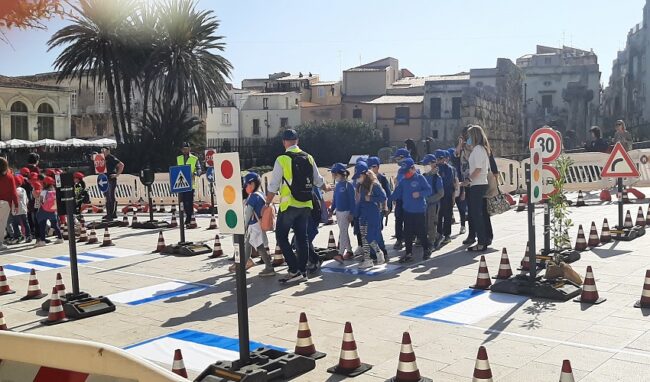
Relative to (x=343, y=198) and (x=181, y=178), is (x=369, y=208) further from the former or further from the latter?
(x=181, y=178)

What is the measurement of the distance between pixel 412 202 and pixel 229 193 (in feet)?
18.7


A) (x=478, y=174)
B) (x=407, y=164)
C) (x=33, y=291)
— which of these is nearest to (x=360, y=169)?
(x=407, y=164)

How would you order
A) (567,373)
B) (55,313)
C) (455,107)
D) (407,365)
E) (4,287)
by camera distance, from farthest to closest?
1. (455,107)
2. (4,287)
3. (55,313)
4. (407,365)
5. (567,373)

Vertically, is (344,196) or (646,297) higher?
(344,196)

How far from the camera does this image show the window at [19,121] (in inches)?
2004

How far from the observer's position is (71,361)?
11.1 feet

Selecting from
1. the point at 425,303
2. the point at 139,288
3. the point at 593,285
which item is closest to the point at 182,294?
the point at 139,288

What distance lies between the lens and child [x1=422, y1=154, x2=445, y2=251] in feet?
39.4

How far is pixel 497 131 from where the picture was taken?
206ft

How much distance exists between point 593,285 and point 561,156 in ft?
8.15

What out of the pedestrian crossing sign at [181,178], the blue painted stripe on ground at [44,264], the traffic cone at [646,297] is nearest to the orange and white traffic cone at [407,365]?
the traffic cone at [646,297]

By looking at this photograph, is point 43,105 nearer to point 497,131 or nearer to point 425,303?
point 497,131

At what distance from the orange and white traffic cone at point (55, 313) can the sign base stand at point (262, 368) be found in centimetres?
341

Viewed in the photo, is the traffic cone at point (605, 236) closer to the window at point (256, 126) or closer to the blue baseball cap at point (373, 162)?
the blue baseball cap at point (373, 162)
